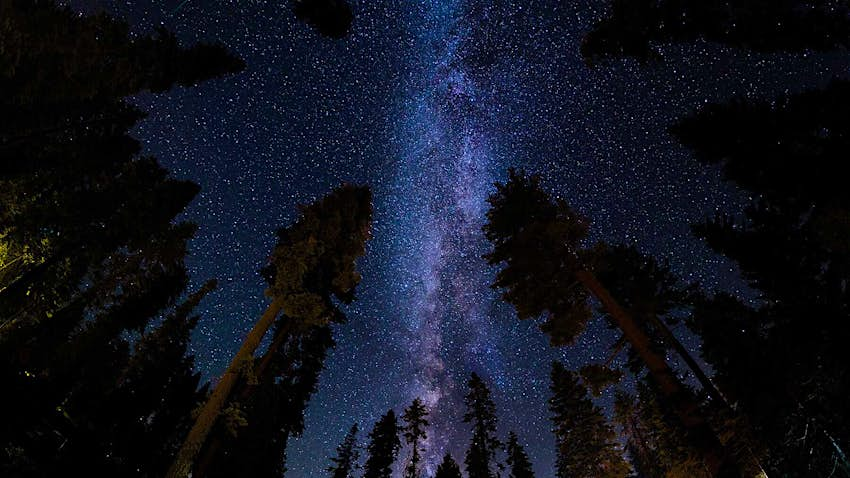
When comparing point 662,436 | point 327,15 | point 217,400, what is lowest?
point 217,400

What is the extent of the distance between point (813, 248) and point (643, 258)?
691cm

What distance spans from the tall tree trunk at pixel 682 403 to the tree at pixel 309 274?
37.0 ft

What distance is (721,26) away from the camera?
7.95 m

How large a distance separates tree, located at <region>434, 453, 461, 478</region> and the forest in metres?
16.9

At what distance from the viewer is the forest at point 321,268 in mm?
8797

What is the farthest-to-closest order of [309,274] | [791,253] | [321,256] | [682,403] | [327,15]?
[321,256] < [309,274] < [791,253] < [682,403] < [327,15]

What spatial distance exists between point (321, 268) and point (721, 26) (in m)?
15.1

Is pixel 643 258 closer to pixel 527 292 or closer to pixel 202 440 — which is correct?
pixel 527 292

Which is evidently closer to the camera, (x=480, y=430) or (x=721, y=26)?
(x=721, y=26)

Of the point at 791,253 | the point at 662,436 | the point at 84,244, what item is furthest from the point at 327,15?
the point at 662,436

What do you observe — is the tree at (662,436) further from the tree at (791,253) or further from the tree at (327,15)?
the tree at (327,15)

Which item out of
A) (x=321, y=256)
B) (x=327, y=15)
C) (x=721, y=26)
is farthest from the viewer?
(x=321, y=256)

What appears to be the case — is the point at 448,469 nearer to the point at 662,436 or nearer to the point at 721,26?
the point at 662,436

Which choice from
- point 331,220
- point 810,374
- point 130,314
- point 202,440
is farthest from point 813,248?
point 130,314
